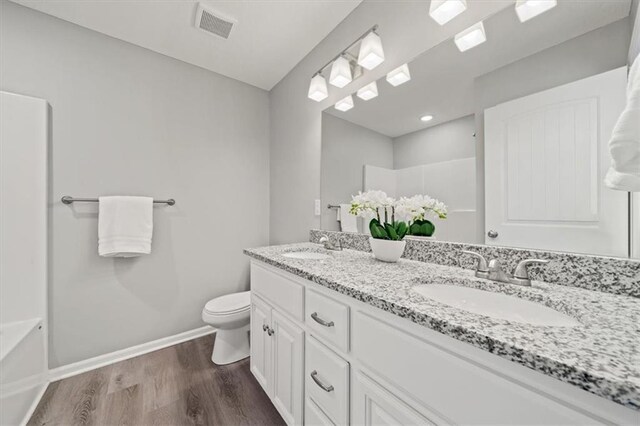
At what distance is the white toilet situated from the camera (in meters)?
1.67

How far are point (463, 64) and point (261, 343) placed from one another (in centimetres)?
172

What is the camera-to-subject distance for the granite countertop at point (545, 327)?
356mm

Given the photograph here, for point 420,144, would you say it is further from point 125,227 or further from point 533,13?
point 125,227

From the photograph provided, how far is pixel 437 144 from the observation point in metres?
1.18

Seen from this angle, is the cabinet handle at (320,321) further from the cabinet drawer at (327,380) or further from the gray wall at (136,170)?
the gray wall at (136,170)

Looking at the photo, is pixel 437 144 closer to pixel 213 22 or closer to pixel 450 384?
pixel 450 384

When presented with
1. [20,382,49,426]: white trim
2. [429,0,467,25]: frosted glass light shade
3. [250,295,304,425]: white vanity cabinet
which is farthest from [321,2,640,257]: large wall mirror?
[20,382,49,426]: white trim

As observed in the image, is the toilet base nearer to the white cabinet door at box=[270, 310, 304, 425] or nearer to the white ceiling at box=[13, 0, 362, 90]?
the white cabinet door at box=[270, 310, 304, 425]

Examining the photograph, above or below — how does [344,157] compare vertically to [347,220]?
above

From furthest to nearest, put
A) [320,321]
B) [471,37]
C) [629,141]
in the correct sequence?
[471,37], [320,321], [629,141]

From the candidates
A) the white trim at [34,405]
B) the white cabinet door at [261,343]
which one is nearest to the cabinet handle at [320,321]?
the white cabinet door at [261,343]

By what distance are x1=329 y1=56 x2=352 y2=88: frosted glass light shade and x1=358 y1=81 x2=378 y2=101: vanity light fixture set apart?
13cm

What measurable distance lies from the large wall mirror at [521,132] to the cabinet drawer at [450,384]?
2.08 ft

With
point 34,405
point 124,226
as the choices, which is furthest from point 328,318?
point 34,405
